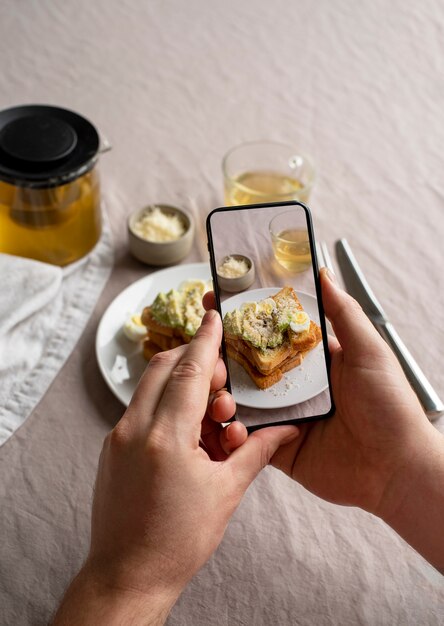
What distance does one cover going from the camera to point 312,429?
837 millimetres

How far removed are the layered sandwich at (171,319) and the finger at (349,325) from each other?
0.69 feet

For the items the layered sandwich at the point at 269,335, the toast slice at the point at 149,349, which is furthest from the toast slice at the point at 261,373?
the toast slice at the point at 149,349

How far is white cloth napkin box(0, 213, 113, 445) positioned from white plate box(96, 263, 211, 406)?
51 mm

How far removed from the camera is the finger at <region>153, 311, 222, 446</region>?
0.67m

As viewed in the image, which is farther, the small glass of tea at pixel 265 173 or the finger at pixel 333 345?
the small glass of tea at pixel 265 173

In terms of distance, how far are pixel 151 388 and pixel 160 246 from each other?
0.43 m

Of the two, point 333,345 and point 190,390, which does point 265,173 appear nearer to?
point 333,345

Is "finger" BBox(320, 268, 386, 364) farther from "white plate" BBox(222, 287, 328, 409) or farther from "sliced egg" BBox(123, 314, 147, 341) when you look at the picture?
"sliced egg" BBox(123, 314, 147, 341)

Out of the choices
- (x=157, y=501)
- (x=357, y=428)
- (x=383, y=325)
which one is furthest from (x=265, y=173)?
(x=157, y=501)

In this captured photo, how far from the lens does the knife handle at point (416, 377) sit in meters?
0.92

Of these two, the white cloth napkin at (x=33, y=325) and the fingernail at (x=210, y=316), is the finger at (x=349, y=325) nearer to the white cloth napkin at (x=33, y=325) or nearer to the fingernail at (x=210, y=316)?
the fingernail at (x=210, y=316)

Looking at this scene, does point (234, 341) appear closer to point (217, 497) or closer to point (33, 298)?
point (217, 497)

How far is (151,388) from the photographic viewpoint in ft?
2.33

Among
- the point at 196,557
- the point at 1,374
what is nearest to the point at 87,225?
the point at 1,374
